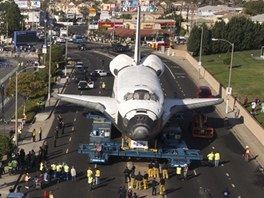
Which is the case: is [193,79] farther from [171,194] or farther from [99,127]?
[171,194]

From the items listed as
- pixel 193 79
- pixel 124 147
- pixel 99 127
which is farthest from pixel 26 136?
pixel 193 79

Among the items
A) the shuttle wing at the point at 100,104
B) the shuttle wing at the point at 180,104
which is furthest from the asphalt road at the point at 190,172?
the shuttle wing at the point at 100,104

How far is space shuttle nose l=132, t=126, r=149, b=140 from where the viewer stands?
40.3m

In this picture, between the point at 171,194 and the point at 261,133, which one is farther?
the point at 261,133

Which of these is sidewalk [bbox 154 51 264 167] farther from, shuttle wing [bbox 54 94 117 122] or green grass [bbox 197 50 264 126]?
shuttle wing [bbox 54 94 117 122]

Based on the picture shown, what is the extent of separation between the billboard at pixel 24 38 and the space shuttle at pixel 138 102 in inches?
3135

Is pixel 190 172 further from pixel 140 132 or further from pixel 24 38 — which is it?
pixel 24 38

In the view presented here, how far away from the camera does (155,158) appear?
44500 millimetres

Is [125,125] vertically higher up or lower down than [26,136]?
higher up

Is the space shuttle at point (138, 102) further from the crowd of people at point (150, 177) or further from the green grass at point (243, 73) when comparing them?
the green grass at point (243, 73)

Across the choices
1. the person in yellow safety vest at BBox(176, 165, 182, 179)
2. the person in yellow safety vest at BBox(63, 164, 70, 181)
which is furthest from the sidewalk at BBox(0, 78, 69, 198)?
the person in yellow safety vest at BBox(176, 165, 182, 179)

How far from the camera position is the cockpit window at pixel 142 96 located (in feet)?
143

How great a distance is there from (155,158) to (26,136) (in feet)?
47.6

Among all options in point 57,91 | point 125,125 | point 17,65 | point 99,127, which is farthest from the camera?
point 17,65
